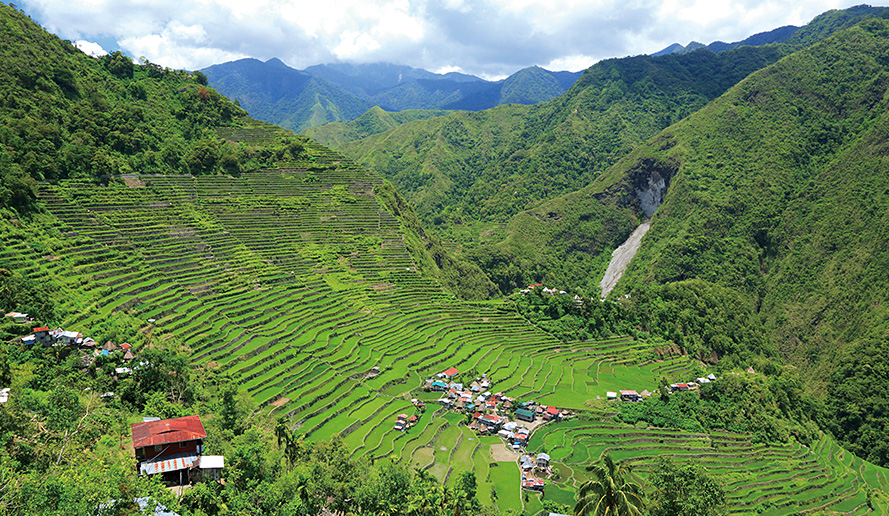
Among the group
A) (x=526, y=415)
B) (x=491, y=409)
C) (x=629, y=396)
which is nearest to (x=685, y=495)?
(x=526, y=415)

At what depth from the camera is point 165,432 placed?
17734 mm

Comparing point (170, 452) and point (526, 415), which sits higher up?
point (170, 452)

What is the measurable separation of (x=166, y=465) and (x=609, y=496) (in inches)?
554

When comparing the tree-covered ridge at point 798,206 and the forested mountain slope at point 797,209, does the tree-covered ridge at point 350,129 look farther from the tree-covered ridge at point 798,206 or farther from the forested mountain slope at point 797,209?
the tree-covered ridge at point 798,206

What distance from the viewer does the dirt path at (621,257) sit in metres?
87.6

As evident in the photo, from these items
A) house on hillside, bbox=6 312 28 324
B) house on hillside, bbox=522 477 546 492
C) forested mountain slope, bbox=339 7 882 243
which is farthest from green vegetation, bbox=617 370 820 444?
forested mountain slope, bbox=339 7 882 243

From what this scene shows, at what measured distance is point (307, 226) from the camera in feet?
174

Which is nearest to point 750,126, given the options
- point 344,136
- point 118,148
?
point 118,148

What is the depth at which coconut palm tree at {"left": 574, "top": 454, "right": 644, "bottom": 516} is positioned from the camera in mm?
13859

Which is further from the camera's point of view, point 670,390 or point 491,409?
point 670,390

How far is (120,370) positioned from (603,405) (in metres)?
30.7

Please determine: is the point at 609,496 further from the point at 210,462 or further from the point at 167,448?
the point at 167,448

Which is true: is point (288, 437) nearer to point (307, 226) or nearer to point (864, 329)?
point (307, 226)

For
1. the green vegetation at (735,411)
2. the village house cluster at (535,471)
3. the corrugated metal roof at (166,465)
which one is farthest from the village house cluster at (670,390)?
the corrugated metal roof at (166,465)
